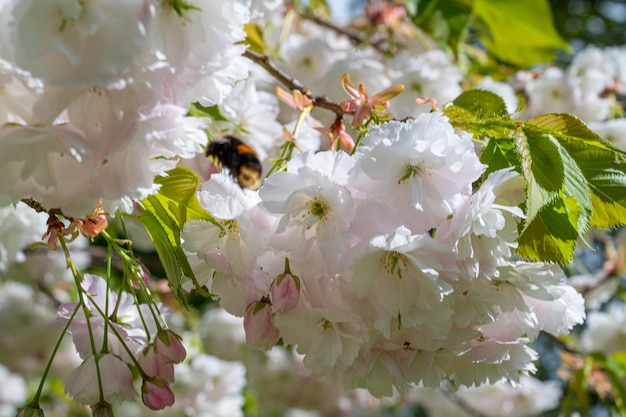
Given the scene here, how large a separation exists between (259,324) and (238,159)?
41cm

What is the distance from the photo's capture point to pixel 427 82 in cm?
162

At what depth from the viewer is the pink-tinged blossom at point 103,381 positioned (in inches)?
29.4

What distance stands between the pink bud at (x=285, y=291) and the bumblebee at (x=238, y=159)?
0.43 meters

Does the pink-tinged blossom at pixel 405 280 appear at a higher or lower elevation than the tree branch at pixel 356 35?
higher

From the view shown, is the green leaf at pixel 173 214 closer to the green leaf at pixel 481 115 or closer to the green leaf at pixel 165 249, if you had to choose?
the green leaf at pixel 165 249

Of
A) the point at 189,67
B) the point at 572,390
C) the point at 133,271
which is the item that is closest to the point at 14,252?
the point at 133,271

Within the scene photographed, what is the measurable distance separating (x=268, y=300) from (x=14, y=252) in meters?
1.02

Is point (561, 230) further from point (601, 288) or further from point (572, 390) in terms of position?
point (601, 288)

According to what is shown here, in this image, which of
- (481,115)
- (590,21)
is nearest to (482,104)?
(481,115)

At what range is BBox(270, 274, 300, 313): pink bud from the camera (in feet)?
2.20

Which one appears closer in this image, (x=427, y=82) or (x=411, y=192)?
(x=411, y=192)

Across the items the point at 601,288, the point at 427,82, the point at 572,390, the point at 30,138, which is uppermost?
the point at 30,138

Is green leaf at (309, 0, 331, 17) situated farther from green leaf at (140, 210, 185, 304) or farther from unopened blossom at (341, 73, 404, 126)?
green leaf at (140, 210, 185, 304)

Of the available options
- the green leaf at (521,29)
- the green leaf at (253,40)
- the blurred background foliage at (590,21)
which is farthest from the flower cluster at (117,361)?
the blurred background foliage at (590,21)
